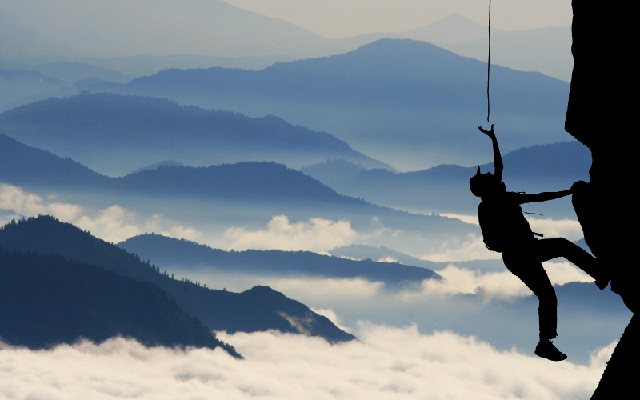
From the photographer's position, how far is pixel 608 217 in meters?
9.51

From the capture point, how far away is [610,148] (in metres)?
9.57

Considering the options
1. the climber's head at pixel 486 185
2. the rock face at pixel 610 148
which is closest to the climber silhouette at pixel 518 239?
the climber's head at pixel 486 185

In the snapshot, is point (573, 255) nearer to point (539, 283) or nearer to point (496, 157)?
point (539, 283)

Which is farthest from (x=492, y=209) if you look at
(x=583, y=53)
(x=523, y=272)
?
(x=583, y=53)

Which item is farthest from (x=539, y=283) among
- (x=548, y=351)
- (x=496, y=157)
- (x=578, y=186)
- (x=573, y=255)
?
(x=496, y=157)

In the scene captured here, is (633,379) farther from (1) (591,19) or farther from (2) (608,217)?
(1) (591,19)

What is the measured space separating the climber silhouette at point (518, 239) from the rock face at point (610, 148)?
0.39 m

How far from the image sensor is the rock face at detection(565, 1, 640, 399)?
361 inches

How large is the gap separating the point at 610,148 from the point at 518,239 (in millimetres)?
2033

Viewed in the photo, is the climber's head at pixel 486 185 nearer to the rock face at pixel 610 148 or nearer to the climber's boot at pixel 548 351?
the rock face at pixel 610 148

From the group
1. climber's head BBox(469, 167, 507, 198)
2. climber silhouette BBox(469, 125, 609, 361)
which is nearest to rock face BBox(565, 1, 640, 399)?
climber silhouette BBox(469, 125, 609, 361)

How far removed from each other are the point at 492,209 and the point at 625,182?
204 cm

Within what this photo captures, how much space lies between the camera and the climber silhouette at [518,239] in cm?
1027

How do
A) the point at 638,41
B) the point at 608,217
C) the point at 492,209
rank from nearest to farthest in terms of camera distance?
the point at 638,41 < the point at 608,217 < the point at 492,209
